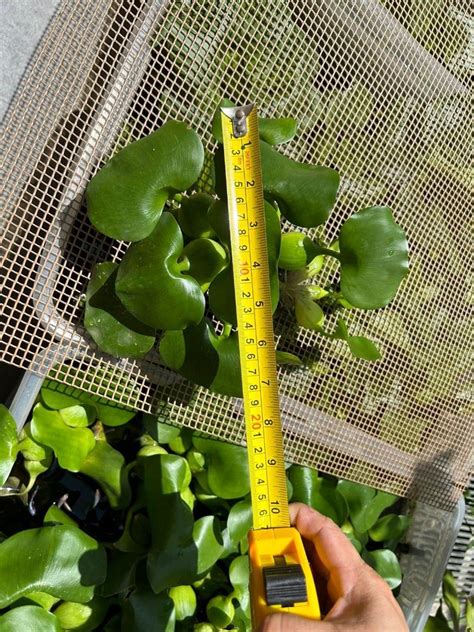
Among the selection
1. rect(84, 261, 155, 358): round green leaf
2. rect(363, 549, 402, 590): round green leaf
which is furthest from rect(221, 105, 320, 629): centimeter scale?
rect(363, 549, 402, 590): round green leaf

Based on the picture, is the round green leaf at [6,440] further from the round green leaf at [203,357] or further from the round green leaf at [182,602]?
the round green leaf at [182,602]

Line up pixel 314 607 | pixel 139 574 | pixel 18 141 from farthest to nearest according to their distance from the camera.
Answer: pixel 139 574 < pixel 18 141 < pixel 314 607

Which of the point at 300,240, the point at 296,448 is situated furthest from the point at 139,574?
the point at 300,240

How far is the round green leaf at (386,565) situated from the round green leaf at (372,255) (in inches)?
20.8

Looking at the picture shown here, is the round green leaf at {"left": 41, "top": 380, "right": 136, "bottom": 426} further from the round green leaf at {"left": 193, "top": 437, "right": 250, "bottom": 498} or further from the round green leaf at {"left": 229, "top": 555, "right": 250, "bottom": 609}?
the round green leaf at {"left": 229, "top": 555, "right": 250, "bottom": 609}

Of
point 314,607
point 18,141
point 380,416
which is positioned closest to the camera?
point 314,607

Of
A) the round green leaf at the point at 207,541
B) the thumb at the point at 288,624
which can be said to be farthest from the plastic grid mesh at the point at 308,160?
the thumb at the point at 288,624

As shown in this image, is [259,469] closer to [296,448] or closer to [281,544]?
[281,544]

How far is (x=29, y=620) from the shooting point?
2.48ft

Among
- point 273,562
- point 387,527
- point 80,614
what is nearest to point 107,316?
point 273,562

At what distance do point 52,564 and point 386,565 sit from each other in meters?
0.60

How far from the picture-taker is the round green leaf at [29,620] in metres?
0.74

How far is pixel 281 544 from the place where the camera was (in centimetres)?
59

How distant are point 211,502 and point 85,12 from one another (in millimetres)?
715
